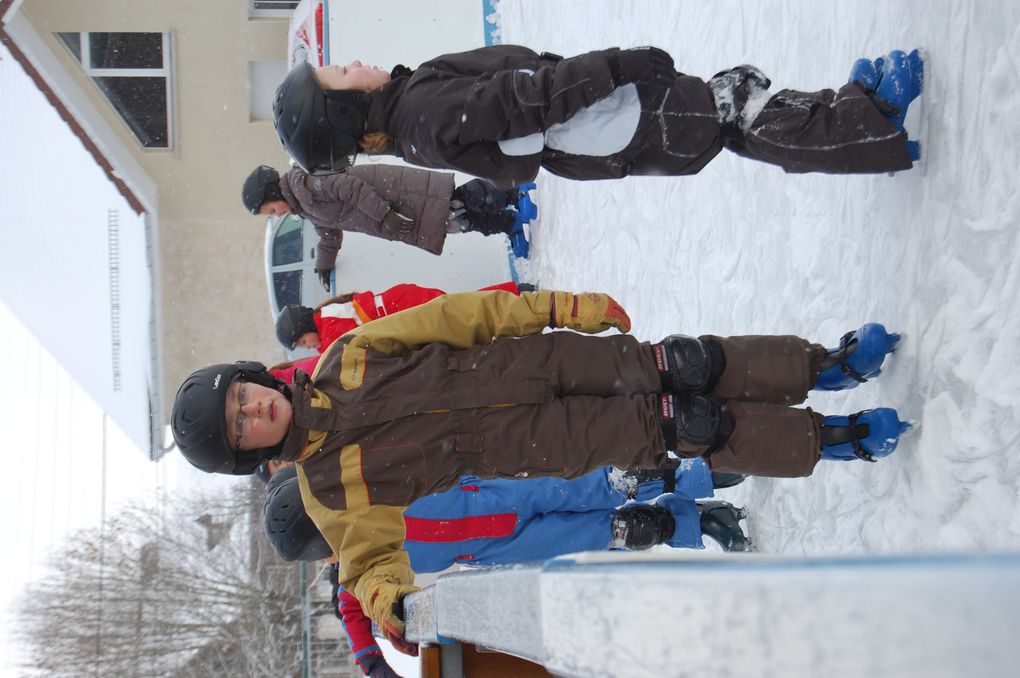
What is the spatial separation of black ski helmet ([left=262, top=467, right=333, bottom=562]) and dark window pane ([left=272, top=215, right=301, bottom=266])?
484cm

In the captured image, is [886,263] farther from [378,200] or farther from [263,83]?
[263,83]

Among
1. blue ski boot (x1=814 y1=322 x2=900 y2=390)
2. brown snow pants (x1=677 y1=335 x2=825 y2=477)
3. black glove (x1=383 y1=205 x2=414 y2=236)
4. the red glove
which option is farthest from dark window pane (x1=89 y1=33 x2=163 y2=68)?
blue ski boot (x1=814 y1=322 x2=900 y2=390)

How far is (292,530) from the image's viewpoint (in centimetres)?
420

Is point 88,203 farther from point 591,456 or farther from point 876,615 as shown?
point 876,615

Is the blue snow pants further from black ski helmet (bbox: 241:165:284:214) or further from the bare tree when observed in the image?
the bare tree

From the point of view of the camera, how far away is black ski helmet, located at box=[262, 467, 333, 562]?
13.8 ft

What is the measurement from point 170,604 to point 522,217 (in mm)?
10364

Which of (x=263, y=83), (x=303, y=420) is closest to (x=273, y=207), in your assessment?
(x=303, y=420)

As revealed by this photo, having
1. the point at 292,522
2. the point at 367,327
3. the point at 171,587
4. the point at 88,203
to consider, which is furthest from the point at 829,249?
the point at 171,587

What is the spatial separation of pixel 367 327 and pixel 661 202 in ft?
9.67

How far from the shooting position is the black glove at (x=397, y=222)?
6.10 m

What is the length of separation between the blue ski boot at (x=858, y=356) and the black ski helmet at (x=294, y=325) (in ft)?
14.4

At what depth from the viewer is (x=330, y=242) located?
23.7ft

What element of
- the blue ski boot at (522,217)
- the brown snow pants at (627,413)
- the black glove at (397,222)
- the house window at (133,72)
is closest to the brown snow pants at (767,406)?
the brown snow pants at (627,413)
